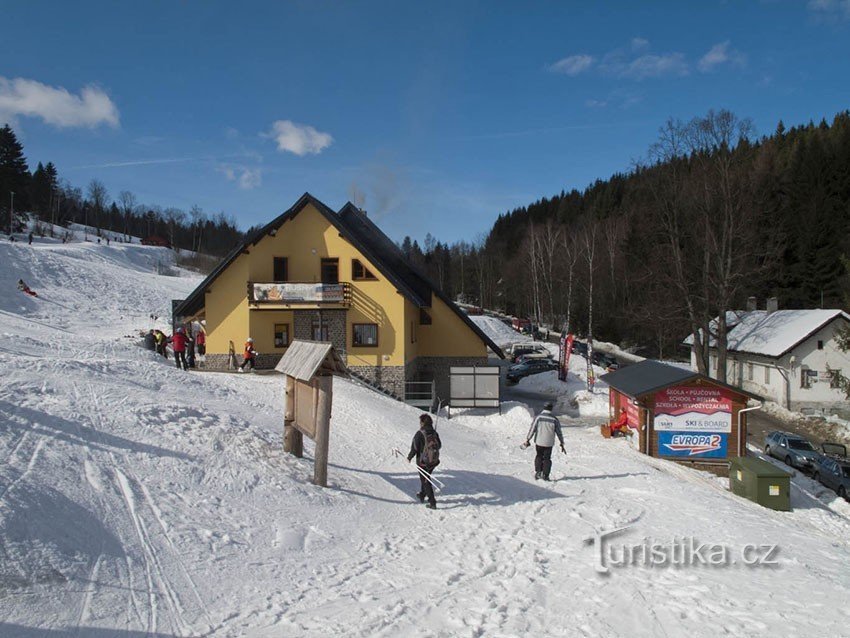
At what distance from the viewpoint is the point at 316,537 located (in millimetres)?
7469

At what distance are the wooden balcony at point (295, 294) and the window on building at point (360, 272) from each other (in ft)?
3.65

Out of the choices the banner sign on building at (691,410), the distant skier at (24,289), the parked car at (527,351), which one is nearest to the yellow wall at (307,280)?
the banner sign on building at (691,410)

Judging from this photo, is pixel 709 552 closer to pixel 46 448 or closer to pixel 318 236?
pixel 46 448

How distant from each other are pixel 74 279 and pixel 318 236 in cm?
3633

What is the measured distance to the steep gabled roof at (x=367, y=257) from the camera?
24.5m

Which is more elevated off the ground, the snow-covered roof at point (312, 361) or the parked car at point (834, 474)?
the snow-covered roof at point (312, 361)

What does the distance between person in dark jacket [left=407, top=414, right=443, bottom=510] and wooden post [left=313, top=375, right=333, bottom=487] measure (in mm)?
1457

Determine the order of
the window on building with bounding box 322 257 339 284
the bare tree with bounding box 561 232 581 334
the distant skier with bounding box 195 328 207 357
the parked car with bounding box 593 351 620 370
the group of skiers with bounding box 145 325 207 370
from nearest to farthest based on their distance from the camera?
the group of skiers with bounding box 145 325 207 370, the window on building with bounding box 322 257 339 284, the distant skier with bounding box 195 328 207 357, the parked car with bounding box 593 351 620 370, the bare tree with bounding box 561 232 581 334

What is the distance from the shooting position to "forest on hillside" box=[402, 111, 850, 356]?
3117 centimetres

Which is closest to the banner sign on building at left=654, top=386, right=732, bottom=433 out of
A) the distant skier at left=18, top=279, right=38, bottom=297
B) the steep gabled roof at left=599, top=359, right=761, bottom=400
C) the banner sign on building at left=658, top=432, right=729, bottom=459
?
the banner sign on building at left=658, top=432, right=729, bottom=459

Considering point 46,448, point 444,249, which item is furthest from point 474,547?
point 444,249

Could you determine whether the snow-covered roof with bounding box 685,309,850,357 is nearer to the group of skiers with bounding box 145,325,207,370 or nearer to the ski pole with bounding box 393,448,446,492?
the ski pole with bounding box 393,448,446,492

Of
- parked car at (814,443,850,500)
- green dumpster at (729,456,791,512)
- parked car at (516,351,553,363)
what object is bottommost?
parked car at (814,443,850,500)

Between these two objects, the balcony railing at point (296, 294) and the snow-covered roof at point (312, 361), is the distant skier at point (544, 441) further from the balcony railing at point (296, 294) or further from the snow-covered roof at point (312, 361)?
the balcony railing at point (296, 294)
